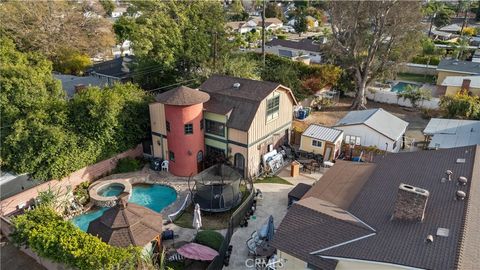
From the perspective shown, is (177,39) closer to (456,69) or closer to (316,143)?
(316,143)

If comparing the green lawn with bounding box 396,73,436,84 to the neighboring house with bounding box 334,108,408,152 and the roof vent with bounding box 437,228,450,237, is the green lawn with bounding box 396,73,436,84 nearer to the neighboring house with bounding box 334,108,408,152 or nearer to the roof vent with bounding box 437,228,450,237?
the neighboring house with bounding box 334,108,408,152

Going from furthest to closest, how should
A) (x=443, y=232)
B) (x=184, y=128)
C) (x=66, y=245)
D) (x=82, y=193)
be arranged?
(x=184, y=128) < (x=82, y=193) < (x=66, y=245) < (x=443, y=232)

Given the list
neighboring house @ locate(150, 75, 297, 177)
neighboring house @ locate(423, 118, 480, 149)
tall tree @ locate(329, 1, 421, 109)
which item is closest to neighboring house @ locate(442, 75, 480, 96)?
tall tree @ locate(329, 1, 421, 109)

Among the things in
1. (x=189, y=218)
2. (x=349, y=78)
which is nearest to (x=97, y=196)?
(x=189, y=218)

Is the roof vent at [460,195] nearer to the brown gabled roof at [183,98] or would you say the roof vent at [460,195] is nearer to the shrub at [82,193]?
the brown gabled roof at [183,98]

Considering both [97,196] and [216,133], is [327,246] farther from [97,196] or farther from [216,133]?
[97,196]

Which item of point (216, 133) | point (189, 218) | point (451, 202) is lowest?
point (189, 218)

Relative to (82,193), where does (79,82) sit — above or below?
above

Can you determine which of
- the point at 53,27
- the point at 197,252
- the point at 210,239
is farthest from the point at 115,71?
the point at 197,252
